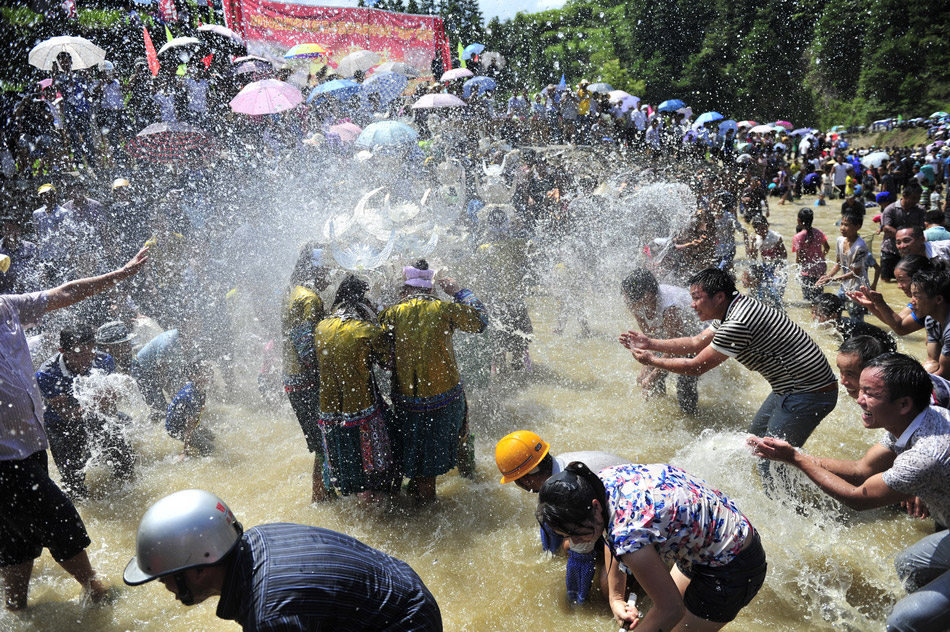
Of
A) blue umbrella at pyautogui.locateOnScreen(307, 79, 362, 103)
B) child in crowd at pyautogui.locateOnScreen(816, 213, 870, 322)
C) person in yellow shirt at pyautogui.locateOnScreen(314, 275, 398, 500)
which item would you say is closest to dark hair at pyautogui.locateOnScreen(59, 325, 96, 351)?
person in yellow shirt at pyautogui.locateOnScreen(314, 275, 398, 500)

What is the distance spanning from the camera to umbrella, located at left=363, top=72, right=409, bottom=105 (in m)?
13.6

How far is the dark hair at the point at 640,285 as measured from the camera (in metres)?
5.21

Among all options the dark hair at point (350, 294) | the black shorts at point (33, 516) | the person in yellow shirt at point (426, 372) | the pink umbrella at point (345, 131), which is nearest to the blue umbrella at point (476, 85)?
the pink umbrella at point (345, 131)

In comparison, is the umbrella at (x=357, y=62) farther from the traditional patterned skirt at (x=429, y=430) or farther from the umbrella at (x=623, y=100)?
the traditional patterned skirt at (x=429, y=430)

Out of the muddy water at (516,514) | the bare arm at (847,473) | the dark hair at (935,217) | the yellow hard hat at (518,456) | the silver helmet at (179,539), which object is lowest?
the muddy water at (516,514)

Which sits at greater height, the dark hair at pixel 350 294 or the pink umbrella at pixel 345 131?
the dark hair at pixel 350 294

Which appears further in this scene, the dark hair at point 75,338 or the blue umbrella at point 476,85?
the blue umbrella at point 476,85

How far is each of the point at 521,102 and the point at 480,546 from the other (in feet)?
58.9

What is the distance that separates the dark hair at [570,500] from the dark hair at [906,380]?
1358mm

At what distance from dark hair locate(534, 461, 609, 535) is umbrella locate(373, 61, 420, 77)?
53.3 feet

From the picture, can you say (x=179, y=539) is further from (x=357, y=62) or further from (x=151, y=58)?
A: (x=357, y=62)

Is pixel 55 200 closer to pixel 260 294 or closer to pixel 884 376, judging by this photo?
pixel 260 294

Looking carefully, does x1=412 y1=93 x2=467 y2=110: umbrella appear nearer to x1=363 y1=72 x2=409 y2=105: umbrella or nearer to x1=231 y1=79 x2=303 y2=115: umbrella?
x1=363 y1=72 x2=409 y2=105: umbrella

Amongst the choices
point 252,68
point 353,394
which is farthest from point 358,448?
point 252,68
